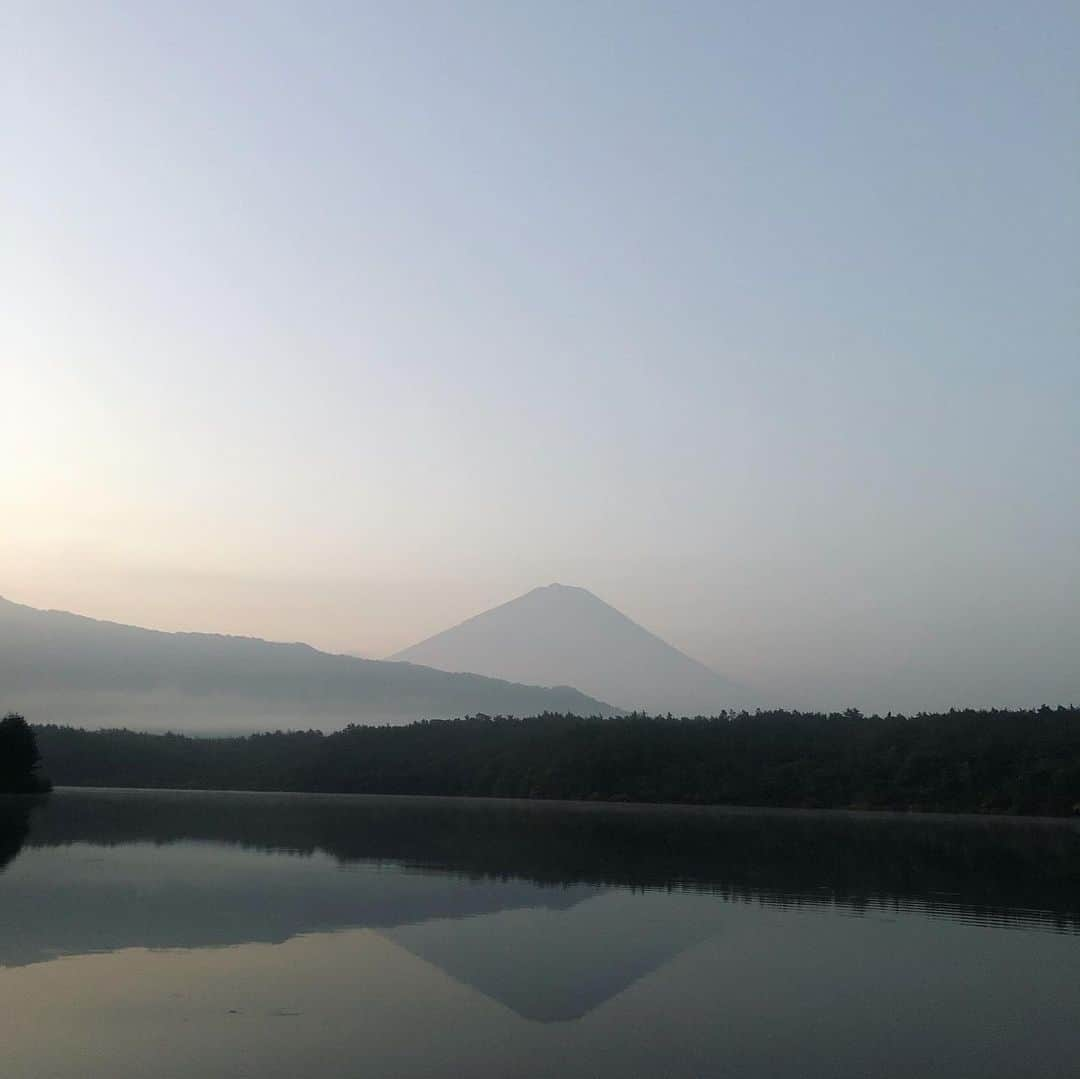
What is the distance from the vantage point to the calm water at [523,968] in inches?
411

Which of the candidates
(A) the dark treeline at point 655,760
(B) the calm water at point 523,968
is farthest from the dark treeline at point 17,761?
(B) the calm water at point 523,968

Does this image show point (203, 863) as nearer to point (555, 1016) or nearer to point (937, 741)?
point (555, 1016)

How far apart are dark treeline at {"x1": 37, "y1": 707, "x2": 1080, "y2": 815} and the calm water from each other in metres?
60.9

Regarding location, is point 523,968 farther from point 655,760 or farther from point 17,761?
point 655,760

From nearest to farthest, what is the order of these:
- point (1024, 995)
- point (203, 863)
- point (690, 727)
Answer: point (1024, 995), point (203, 863), point (690, 727)

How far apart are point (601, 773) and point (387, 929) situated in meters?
94.2

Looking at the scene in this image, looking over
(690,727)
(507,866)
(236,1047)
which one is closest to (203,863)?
(507,866)

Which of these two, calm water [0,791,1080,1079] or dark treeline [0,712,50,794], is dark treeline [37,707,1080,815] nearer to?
dark treeline [0,712,50,794]

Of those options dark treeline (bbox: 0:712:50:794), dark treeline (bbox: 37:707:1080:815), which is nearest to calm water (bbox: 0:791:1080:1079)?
dark treeline (bbox: 0:712:50:794)

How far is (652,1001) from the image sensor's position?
12.9m

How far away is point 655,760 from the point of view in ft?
360

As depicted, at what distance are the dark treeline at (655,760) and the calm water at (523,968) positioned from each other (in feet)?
200

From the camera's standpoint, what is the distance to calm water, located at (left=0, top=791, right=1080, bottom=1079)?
10.4 meters

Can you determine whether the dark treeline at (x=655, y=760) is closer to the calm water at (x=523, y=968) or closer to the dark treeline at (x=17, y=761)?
the dark treeline at (x=17, y=761)
